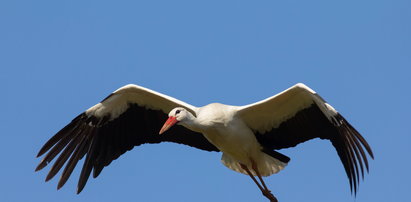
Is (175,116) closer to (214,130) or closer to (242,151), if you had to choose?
(214,130)

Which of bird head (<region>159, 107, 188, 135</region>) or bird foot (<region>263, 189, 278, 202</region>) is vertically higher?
bird head (<region>159, 107, 188, 135</region>)

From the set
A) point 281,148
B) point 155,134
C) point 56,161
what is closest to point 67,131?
point 56,161

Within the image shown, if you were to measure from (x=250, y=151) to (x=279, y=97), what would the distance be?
0.84 m

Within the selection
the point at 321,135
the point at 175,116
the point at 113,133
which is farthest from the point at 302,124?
the point at 113,133

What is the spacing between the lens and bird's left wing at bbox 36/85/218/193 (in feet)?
38.3

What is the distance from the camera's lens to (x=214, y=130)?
36.5ft

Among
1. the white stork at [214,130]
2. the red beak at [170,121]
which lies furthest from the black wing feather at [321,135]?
the red beak at [170,121]

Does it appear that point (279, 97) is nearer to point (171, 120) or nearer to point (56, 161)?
point (171, 120)

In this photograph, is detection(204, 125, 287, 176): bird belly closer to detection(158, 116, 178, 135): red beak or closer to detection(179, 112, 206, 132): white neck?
detection(179, 112, 206, 132): white neck

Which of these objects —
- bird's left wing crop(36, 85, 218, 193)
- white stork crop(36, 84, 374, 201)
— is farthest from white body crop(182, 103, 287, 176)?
bird's left wing crop(36, 85, 218, 193)

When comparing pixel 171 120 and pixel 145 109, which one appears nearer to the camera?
pixel 171 120

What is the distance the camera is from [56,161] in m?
11.7

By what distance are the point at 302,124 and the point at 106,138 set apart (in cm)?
263

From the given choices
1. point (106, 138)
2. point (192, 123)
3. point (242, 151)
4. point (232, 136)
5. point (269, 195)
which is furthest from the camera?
point (106, 138)
